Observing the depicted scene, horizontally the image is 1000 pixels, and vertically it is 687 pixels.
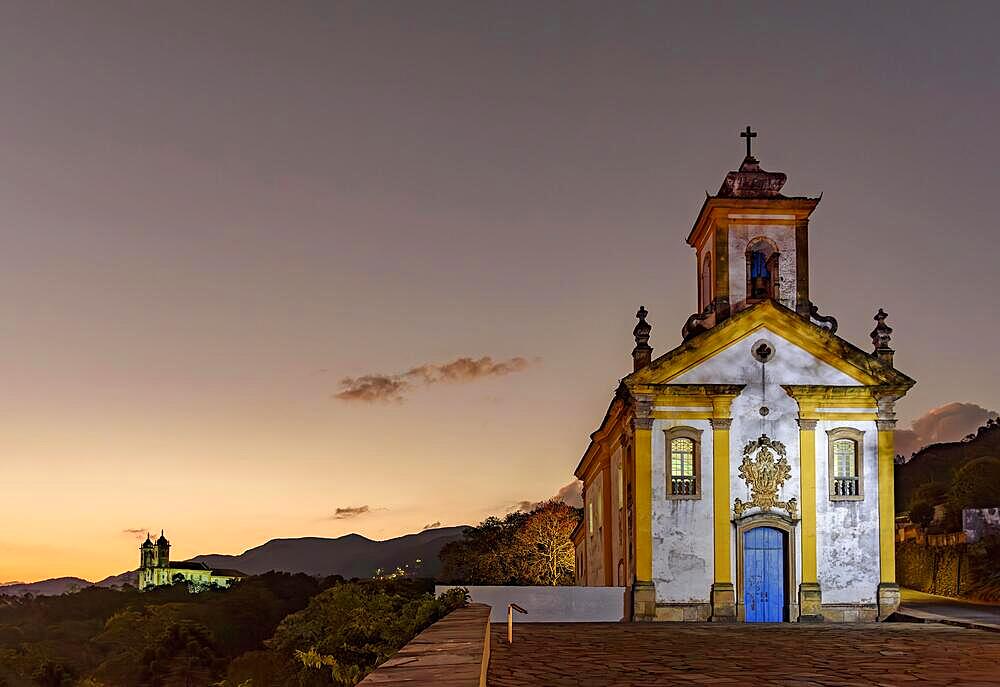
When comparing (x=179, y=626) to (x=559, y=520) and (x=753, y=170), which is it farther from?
(x=753, y=170)

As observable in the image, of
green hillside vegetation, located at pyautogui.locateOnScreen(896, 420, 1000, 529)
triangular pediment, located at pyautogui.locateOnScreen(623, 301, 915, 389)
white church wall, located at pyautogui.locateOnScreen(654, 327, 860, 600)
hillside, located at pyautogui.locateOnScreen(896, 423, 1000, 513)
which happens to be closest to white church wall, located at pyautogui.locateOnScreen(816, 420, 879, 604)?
white church wall, located at pyautogui.locateOnScreen(654, 327, 860, 600)

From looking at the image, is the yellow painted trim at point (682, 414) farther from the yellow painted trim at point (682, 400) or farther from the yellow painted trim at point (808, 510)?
the yellow painted trim at point (808, 510)

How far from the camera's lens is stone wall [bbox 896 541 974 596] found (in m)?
34.1

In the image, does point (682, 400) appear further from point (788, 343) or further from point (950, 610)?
point (950, 610)

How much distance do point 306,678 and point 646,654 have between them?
1101cm

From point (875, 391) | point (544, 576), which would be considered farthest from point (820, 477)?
point (544, 576)

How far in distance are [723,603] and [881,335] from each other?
295 inches

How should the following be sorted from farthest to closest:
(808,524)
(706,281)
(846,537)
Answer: (706,281), (846,537), (808,524)

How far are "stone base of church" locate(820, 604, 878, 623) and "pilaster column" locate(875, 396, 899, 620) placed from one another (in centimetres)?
20

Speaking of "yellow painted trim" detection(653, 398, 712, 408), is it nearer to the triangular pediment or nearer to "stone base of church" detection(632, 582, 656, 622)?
the triangular pediment

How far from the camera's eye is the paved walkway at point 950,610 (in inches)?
933

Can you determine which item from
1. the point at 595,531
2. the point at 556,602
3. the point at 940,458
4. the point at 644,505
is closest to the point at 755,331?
the point at 644,505

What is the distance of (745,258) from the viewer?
2991 centimetres

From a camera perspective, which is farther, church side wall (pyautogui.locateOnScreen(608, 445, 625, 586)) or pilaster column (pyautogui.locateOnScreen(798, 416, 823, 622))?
church side wall (pyautogui.locateOnScreen(608, 445, 625, 586))
